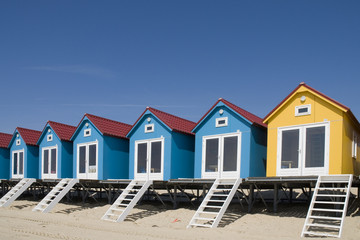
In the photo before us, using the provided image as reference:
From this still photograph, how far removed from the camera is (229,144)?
15.2 metres

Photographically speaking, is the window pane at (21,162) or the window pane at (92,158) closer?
the window pane at (92,158)

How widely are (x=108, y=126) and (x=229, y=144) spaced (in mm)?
6811

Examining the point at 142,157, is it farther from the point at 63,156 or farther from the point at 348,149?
the point at 348,149

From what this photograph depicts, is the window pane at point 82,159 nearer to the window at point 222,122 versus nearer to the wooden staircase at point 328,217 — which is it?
the window at point 222,122

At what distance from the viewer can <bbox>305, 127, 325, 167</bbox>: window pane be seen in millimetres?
13102

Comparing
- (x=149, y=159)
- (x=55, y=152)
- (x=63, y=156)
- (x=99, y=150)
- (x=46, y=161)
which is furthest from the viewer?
(x=46, y=161)

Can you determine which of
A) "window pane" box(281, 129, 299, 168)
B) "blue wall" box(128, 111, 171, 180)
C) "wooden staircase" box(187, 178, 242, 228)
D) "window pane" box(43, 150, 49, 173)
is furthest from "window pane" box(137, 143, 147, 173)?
"window pane" box(43, 150, 49, 173)

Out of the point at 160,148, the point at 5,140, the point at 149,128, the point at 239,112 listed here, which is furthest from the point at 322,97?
the point at 5,140

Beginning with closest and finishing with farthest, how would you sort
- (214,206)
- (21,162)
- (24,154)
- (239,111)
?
1. (214,206)
2. (239,111)
3. (24,154)
4. (21,162)

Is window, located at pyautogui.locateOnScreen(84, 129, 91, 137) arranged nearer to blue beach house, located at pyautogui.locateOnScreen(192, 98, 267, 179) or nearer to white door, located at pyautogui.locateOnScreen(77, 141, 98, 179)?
white door, located at pyautogui.locateOnScreen(77, 141, 98, 179)

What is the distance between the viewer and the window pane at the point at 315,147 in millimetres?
13102

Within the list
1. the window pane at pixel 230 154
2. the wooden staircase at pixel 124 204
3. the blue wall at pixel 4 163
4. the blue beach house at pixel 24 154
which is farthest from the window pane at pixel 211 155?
the blue wall at pixel 4 163

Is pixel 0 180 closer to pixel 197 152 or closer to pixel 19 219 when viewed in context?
pixel 19 219

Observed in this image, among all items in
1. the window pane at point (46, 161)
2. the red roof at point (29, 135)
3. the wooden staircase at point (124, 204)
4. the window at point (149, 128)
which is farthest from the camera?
the red roof at point (29, 135)
